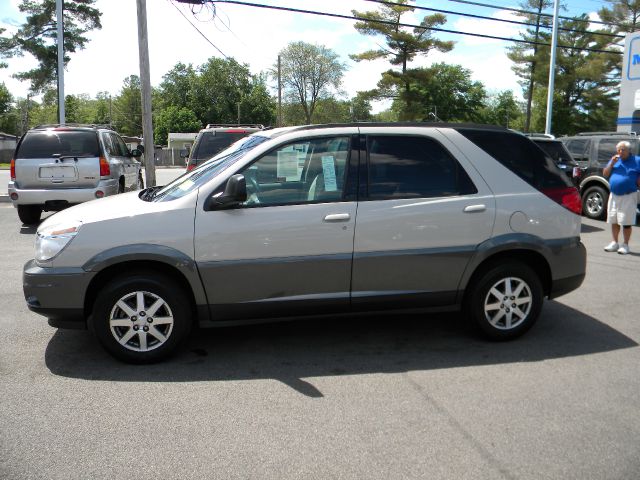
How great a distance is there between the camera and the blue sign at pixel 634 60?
2006 centimetres

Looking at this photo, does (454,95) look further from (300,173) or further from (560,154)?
(300,173)

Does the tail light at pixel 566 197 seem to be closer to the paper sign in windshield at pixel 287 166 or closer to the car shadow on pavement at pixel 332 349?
the car shadow on pavement at pixel 332 349

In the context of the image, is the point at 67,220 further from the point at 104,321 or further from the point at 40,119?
the point at 40,119

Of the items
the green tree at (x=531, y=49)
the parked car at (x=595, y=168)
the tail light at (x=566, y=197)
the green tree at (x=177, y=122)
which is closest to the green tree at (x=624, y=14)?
the green tree at (x=531, y=49)

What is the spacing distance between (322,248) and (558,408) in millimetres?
1977

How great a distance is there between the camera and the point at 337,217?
4.43m

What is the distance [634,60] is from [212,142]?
1650cm

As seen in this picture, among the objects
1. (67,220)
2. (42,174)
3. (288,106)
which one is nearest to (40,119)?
(288,106)

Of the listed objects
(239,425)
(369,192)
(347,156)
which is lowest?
(239,425)

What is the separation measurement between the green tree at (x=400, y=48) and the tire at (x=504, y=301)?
43.8m

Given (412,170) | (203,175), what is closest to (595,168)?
(412,170)

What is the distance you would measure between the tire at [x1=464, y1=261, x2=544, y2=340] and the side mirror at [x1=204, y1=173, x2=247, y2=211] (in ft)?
6.92

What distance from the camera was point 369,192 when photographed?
4562mm

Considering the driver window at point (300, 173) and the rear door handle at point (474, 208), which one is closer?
the driver window at point (300, 173)
